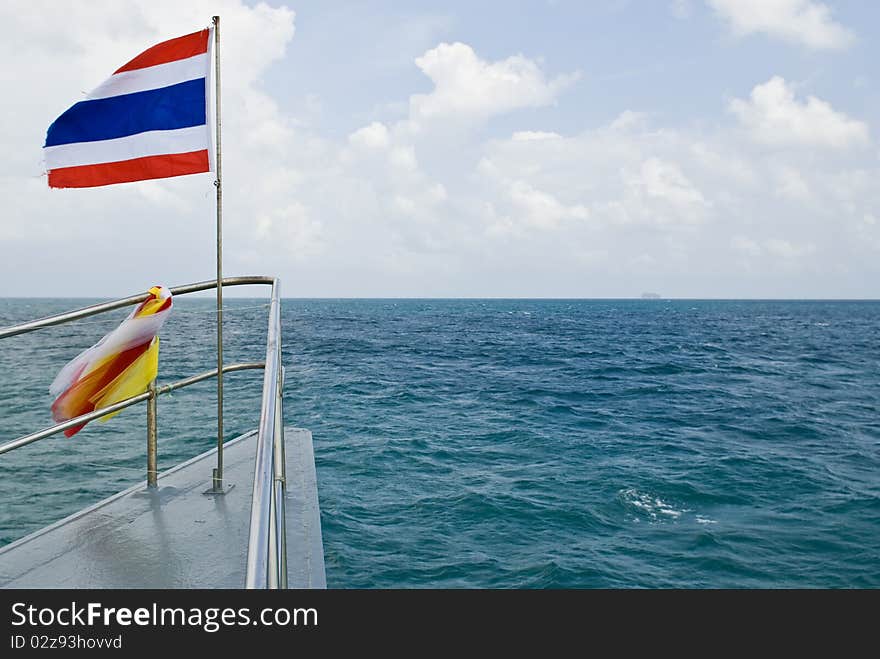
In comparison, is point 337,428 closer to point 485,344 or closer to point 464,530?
point 464,530

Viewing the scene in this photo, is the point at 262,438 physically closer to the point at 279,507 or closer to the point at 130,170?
the point at 279,507

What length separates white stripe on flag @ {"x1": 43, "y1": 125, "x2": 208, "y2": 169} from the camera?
10.1 ft

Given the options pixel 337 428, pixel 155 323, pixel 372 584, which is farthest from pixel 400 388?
pixel 155 323

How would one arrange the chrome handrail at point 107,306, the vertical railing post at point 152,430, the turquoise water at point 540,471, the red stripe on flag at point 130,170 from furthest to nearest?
the turquoise water at point 540,471 < the vertical railing post at point 152,430 < the red stripe on flag at point 130,170 < the chrome handrail at point 107,306

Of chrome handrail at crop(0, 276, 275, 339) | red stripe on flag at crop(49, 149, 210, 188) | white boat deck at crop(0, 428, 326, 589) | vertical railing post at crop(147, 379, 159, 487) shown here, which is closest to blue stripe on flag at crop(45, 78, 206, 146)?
red stripe on flag at crop(49, 149, 210, 188)

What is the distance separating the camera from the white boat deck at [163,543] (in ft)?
8.55

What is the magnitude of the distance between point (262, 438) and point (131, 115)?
7.70 ft

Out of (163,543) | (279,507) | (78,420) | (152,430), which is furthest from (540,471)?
(279,507)

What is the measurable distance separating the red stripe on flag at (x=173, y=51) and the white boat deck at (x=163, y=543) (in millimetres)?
2310

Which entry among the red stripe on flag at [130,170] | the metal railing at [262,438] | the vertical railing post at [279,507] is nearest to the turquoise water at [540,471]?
the metal railing at [262,438]

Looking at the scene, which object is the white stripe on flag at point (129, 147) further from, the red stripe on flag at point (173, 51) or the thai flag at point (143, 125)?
the red stripe on flag at point (173, 51)

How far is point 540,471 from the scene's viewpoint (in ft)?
29.6

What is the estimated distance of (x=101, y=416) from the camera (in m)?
3.04

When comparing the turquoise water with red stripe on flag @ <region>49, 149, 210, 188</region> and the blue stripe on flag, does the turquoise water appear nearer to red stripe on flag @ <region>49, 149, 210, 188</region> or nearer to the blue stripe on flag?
red stripe on flag @ <region>49, 149, 210, 188</region>
